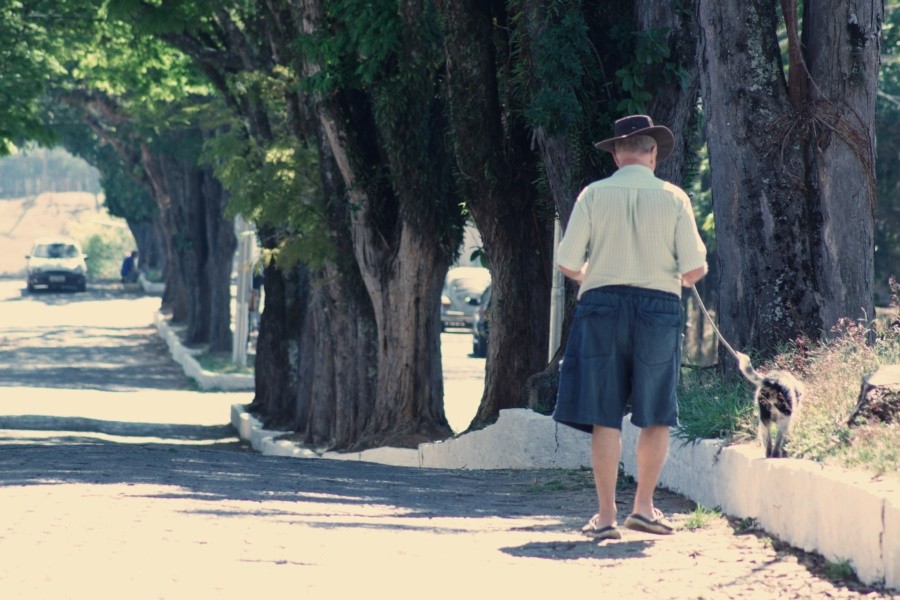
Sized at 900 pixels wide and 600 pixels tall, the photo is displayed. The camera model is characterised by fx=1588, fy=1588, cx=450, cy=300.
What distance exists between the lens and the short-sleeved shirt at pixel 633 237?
23.2 feet

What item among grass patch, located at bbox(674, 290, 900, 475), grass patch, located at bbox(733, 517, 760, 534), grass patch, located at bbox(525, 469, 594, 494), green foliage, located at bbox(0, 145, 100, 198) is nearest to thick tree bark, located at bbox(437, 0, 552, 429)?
grass patch, located at bbox(525, 469, 594, 494)

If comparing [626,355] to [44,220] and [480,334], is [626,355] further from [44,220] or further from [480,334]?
[44,220]

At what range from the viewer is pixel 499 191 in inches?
571

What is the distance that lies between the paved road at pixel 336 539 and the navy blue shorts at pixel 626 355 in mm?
602

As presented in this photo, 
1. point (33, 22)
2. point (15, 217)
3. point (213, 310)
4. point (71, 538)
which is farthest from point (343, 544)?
point (15, 217)

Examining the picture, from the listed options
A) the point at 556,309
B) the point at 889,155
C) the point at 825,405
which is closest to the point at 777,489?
the point at 825,405

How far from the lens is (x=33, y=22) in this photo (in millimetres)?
25266

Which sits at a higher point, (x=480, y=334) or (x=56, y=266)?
(x=56, y=266)

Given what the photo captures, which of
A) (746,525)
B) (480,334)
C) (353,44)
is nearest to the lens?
(746,525)

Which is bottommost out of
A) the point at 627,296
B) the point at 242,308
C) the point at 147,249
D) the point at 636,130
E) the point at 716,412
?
the point at 716,412

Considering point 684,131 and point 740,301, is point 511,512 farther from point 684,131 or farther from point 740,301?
point 684,131

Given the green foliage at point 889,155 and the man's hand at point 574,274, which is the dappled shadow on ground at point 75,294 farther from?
the man's hand at point 574,274

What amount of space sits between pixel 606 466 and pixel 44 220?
11528cm

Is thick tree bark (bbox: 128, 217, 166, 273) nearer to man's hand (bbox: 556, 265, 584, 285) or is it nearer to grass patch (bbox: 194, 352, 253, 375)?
grass patch (bbox: 194, 352, 253, 375)
